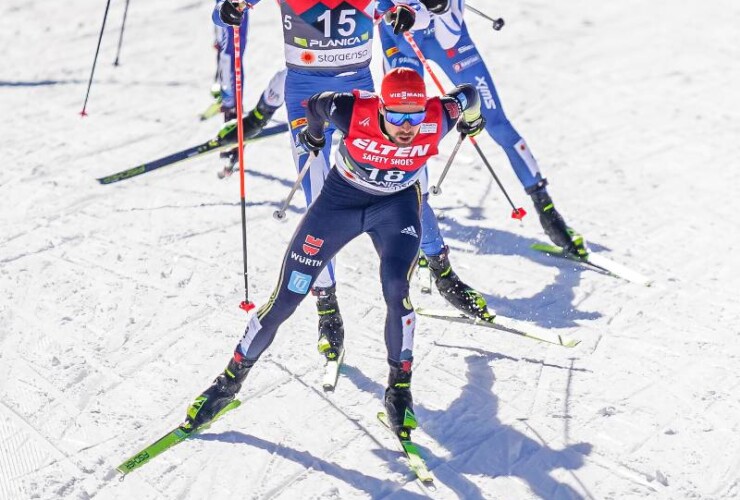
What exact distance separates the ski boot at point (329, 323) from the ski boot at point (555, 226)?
244 cm

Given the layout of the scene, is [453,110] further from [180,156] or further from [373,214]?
[180,156]

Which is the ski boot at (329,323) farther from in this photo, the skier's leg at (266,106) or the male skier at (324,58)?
the skier's leg at (266,106)

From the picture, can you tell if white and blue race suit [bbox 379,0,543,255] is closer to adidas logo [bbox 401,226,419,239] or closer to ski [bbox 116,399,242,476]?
adidas logo [bbox 401,226,419,239]

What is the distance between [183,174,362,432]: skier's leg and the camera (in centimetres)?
604

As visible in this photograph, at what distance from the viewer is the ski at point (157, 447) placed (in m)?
5.90

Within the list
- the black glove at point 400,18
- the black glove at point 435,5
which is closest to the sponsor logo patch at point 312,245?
the black glove at point 400,18

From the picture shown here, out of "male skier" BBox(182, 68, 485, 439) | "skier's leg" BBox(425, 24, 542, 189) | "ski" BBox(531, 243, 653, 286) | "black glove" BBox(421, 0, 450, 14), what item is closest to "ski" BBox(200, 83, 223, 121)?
"skier's leg" BBox(425, 24, 542, 189)

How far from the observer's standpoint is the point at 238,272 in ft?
27.6

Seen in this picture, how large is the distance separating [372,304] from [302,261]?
196cm

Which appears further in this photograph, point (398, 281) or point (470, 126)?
point (470, 126)

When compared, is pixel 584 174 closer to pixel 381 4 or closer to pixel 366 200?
pixel 381 4

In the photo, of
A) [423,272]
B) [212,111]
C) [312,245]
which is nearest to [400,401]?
[312,245]

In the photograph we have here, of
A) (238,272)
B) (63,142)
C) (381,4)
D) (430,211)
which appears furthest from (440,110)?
(63,142)

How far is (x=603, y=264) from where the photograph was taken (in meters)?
8.47
